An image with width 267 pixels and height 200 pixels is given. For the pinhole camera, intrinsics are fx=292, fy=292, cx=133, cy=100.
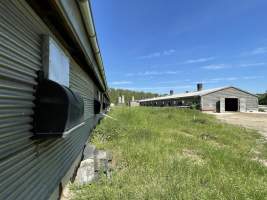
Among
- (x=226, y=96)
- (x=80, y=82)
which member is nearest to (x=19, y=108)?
(x=80, y=82)

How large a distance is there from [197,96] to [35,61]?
36.7m

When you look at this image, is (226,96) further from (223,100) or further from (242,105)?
(242,105)

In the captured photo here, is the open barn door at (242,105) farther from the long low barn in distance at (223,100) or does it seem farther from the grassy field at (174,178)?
the grassy field at (174,178)

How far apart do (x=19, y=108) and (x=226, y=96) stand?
38850mm

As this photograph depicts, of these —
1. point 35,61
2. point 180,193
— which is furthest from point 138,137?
point 35,61

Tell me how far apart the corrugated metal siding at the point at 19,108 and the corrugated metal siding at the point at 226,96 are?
117 ft

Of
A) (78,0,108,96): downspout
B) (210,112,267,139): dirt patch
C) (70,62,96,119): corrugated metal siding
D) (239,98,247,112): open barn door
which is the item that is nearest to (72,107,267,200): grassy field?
(70,62,96,119): corrugated metal siding

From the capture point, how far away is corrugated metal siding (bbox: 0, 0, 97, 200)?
2396 mm

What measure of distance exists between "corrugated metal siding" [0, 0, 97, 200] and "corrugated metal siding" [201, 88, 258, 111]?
3552cm

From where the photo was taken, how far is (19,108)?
108 inches

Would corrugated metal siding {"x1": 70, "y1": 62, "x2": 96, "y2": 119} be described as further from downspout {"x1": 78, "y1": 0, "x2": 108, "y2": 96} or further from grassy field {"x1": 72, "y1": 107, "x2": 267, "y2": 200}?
grassy field {"x1": 72, "y1": 107, "x2": 267, "y2": 200}

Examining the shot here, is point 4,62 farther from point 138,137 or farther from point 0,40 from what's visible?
point 138,137

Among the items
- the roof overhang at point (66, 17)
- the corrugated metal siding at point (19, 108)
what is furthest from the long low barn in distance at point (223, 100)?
the corrugated metal siding at point (19, 108)

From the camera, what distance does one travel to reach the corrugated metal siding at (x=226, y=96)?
37.7 meters
